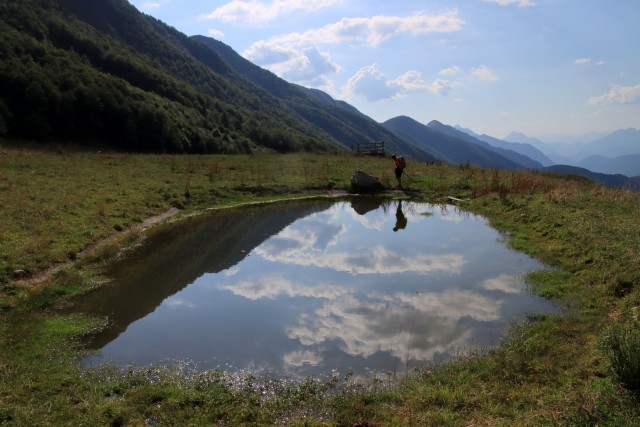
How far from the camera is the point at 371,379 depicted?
8.77m

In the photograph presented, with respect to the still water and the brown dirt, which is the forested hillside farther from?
the still water

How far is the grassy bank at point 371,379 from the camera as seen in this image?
7039mm

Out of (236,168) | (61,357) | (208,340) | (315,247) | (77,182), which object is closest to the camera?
(61,357)

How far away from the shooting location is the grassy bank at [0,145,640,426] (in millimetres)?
7039

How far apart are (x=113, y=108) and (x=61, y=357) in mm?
65720

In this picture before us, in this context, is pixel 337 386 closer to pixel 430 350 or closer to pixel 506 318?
pixel 430 350

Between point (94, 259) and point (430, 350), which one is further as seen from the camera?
point (94, 259)

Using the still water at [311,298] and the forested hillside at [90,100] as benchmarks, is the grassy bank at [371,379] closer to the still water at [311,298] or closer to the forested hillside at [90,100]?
the still water at [311,298]

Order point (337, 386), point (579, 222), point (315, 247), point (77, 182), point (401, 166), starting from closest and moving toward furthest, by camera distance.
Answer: point (337, 386) < point (579, 222) < point (315, 247) < point (77, 182) < point (401, 166)

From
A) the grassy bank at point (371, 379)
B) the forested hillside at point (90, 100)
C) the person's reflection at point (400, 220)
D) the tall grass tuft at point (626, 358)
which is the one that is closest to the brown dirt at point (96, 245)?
the grassy bank at point (371, 379)

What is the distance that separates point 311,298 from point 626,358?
28.1ft

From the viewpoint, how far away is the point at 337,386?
855 centimetres

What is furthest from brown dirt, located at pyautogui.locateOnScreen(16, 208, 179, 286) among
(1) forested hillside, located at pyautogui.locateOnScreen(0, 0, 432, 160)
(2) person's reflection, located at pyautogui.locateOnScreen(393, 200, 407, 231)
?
(1) forested hillside, located at pyautogui.locateOnScreen(0, 0, 432, 160)

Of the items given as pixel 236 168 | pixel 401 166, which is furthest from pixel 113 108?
pixel 401 166
